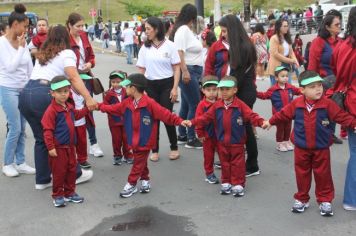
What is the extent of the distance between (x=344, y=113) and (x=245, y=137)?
1.17m

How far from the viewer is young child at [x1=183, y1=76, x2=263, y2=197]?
4.82 metres

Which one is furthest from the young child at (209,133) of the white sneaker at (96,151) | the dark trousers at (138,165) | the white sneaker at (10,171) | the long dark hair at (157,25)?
the white sneaker at (10,171)

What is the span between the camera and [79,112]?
5.00 meters

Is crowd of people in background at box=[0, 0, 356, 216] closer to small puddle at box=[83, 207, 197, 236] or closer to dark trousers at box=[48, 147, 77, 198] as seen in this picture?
dark trousers at box=[48, 147, 77, 198]

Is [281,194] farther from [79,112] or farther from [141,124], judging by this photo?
[79,112]

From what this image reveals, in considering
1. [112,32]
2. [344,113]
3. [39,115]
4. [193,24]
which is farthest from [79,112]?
[112,32]

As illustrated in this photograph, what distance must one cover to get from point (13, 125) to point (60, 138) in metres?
1.28

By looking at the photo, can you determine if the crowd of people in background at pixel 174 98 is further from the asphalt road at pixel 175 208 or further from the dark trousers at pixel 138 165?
the asphalt road at pixel 175 208

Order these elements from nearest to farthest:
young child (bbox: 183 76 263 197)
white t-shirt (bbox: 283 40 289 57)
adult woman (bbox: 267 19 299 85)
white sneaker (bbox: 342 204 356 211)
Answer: white sneaker (bbox: 342 204 356 211) < young child (bbox: 183 76 263 197) < adult woman (bbox: 267 19 299 85) < white t-shirt (bbox: 283 40 289 57)

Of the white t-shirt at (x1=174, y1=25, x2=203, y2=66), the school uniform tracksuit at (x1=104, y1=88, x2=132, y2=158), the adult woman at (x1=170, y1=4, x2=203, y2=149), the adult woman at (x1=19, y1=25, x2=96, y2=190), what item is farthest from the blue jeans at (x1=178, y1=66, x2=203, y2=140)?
the adult woman at (x1=19, y1=25, x2=96, y2=190)

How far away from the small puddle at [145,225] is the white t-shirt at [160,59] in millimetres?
2018

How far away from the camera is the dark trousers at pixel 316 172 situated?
14.0ft

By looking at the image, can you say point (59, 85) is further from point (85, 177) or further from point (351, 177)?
point (351, 177)

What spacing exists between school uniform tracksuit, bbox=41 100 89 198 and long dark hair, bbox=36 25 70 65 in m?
0.53
